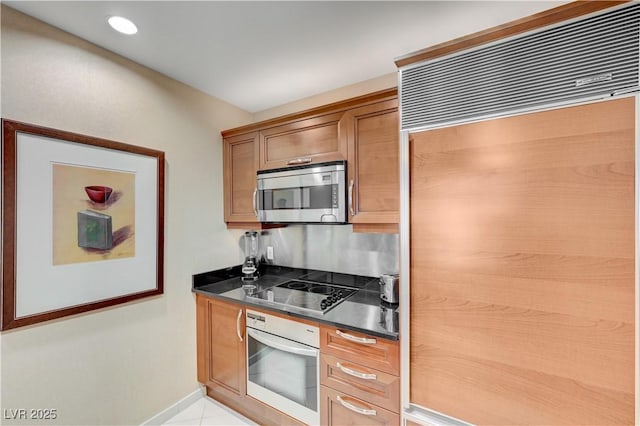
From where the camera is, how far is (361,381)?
1433 mm

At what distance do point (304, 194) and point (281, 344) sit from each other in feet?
3.26

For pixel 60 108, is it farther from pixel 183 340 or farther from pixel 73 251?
pixel 183 340

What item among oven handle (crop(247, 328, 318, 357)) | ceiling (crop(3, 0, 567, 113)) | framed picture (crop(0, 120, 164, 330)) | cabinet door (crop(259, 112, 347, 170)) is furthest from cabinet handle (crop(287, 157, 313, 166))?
oven handle (crop(247, 328, 318, 357))

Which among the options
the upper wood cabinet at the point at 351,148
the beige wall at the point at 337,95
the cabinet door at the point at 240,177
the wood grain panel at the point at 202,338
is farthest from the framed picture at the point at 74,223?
the beige wall at the point at 337,95

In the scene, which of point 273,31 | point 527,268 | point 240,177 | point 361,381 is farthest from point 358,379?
point 273,31

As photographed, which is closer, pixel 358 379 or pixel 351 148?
pixel 358 379

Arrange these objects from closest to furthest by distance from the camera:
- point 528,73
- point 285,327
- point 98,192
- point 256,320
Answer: point 528,73, point 98,192, point 285,327, point 256,320

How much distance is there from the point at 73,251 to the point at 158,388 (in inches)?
43.9

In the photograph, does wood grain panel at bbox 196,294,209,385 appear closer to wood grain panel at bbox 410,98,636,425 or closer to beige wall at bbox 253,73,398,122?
wood grain panel at bbox 410,98,636,425

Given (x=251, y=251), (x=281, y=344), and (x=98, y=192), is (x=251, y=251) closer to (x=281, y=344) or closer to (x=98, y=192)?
(x=281, y=344)

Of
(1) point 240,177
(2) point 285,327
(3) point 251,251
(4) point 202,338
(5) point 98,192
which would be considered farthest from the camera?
(3) point 251,251

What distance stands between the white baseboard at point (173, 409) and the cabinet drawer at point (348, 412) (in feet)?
3.79

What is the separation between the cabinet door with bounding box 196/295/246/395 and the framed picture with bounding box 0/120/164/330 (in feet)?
1.41

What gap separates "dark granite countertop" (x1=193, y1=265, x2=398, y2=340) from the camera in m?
1.46
